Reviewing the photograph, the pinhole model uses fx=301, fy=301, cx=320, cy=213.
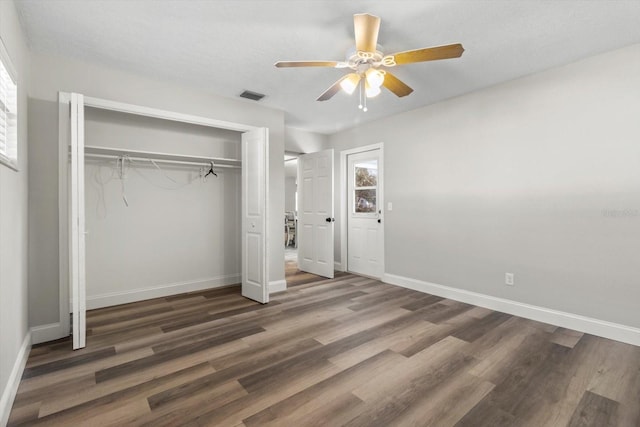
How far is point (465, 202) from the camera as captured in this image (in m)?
3.76

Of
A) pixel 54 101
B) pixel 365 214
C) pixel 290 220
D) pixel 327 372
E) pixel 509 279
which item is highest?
pixel 54 101

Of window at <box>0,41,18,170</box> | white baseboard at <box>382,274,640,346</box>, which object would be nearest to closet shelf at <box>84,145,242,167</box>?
window at <box>0,41,18,170</box>

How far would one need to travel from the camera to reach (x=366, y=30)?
2.01 m

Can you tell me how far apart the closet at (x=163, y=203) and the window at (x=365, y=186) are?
204 centimetres

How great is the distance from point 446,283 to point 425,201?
1129 mm

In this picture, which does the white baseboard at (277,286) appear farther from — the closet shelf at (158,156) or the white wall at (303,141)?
the white wall at (303,141)

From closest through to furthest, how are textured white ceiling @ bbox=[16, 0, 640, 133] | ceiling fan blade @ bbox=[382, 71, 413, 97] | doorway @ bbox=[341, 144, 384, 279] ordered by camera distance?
1. textured white ceiling @ bbox=[16, 0, 640, 133]
2. ceiling fan blade @ bbox=[382, 71, 413, 97]
3. doorway @ bbox=[341, 144, 384, 279]

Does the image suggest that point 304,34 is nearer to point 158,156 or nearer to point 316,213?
point 158,156

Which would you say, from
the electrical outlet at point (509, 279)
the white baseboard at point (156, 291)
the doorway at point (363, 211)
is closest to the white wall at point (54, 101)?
the white baseboard at point (156, 291)

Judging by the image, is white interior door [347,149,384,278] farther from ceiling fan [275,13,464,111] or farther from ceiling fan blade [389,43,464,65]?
ceiling fan blade [389,43,464,65]

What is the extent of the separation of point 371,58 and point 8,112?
2.53 metres

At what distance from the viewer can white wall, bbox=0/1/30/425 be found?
1.70 metres

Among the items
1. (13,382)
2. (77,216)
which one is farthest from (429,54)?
(13,382)

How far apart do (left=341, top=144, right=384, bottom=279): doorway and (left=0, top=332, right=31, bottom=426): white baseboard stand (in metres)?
4.05
